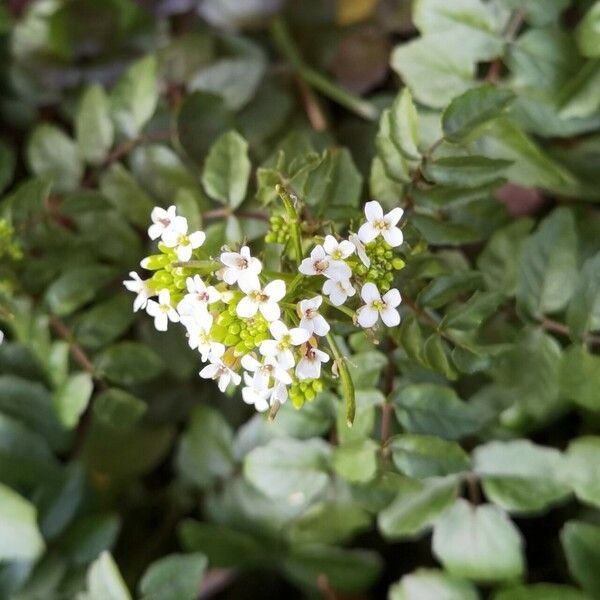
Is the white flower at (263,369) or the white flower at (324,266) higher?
the white flower at (324,266)

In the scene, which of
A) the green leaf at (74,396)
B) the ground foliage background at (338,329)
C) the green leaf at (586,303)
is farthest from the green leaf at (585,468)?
the green leaf at (74,396)

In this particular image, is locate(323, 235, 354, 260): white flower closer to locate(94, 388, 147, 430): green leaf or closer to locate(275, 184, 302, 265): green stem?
locate(275, 184, 302, 265): green stem

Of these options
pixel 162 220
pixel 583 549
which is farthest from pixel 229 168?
pixel 583 549

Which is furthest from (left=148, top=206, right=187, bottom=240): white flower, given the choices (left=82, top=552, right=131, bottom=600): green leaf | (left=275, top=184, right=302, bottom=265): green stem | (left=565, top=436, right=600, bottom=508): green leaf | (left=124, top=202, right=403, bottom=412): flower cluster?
(left=565, top=436, right=600, bottom=508): green leaf

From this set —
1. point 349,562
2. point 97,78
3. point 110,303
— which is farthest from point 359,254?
point 97,78

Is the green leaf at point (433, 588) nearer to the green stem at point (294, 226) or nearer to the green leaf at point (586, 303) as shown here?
the green leaf at point (586, 303)

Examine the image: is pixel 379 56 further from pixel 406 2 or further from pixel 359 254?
pixel 359 254

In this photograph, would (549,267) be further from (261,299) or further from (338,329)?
(261,299)

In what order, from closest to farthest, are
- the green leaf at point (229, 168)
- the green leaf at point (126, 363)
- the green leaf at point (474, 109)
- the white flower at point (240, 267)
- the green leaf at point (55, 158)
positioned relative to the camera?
the white flower at point (240, 267) < the green leaf at point (474, 109) < the green leaf at point (229, 168) < the green leaf at point (126, 363) < the green leaf at point (55, 158)
